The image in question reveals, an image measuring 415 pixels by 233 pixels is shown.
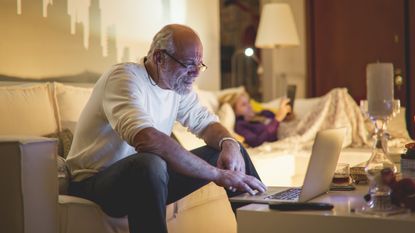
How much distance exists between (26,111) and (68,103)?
24 centimetres

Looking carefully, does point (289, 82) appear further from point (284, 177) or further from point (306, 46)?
point (284, 177)

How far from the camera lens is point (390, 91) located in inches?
60.7

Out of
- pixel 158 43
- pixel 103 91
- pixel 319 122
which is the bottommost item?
pixel 319 122

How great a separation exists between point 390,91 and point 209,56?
310 cm

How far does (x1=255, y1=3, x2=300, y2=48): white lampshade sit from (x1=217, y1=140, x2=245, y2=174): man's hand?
2748mm

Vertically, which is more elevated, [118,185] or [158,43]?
[158,43]

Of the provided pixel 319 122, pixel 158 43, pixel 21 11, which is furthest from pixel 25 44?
pixel 319 122

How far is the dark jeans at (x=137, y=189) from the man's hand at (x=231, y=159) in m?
0.09

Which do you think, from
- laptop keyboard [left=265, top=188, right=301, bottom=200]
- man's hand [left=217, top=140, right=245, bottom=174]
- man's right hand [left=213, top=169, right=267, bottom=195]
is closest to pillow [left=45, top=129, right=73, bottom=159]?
man's hand [left=217, top=140, right=245, bottom=174]

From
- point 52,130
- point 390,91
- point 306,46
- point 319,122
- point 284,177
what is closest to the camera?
point 390,91

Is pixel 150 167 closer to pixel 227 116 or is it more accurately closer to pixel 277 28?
pixel 227 116

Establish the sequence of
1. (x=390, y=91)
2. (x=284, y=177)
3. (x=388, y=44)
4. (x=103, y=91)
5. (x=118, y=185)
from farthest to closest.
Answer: (x=388, y=44) < (x=284, y=177) < (x=103, y=91) < (x=118, y=185) < (x=390, y=91)

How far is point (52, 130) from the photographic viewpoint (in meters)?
2.50

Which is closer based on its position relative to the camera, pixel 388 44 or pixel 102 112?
pixel 102 112
